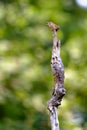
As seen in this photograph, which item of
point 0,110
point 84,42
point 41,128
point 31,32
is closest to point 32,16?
point 31,32

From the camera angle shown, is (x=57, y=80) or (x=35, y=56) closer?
(x=57, y=80)

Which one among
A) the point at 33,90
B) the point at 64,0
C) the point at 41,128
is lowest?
the point at 41,128

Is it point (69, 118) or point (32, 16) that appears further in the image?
point (32, 16)

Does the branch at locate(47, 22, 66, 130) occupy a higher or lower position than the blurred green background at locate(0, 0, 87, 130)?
lower

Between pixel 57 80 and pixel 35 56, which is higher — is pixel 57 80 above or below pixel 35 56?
below

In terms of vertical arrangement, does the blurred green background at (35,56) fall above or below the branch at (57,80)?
above

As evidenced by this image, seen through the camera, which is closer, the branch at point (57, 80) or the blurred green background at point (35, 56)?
the branch at point (57, 80)

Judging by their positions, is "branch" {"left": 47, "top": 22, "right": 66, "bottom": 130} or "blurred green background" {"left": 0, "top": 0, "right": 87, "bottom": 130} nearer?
"branch" {"left": 47, "top": 22, "right": 66, "bottom": 130}

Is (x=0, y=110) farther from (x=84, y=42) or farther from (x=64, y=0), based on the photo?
(x=64, y=0)
